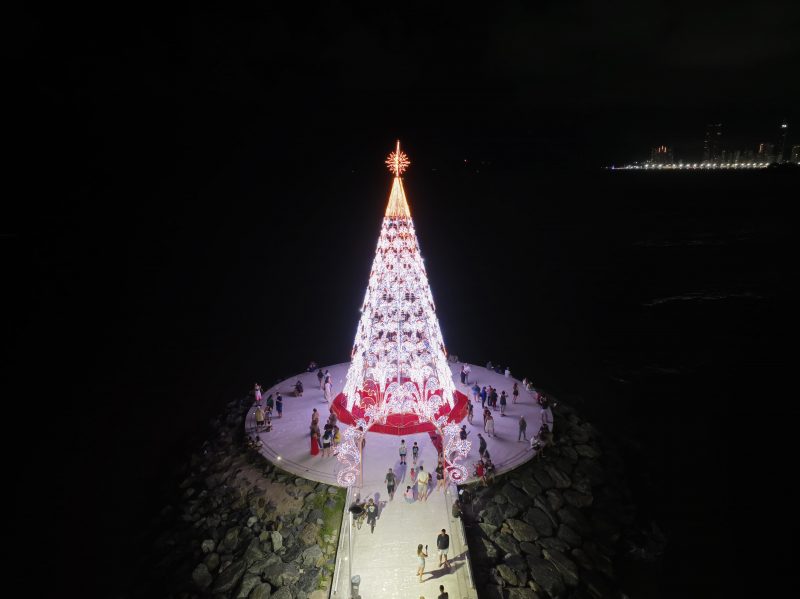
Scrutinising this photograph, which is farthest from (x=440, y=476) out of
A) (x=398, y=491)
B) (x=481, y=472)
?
(x=398, y=491)

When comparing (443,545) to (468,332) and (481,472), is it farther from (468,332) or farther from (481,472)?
(468,332)

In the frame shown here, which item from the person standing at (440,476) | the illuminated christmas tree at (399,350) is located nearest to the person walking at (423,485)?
the person standing at (440,476)

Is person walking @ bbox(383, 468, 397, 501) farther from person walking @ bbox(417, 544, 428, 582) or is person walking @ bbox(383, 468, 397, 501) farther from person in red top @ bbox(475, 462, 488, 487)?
person in red top @ bbox(475, 462, 488, 487)

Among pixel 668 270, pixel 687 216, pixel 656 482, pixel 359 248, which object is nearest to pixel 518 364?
pixel 656 482

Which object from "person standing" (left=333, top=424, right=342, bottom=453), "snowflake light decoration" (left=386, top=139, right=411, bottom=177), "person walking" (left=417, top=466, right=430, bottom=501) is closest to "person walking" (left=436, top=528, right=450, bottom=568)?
"person walking" (left=417, top=466, right=430, bottom=501)

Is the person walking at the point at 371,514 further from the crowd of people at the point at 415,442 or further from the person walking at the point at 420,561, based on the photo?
the person walking at the point at 420,561

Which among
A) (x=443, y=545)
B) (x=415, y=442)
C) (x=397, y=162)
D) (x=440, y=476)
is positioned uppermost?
(x=397, y=162)

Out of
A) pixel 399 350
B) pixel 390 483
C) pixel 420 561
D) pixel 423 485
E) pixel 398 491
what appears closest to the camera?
pixel 420 561
